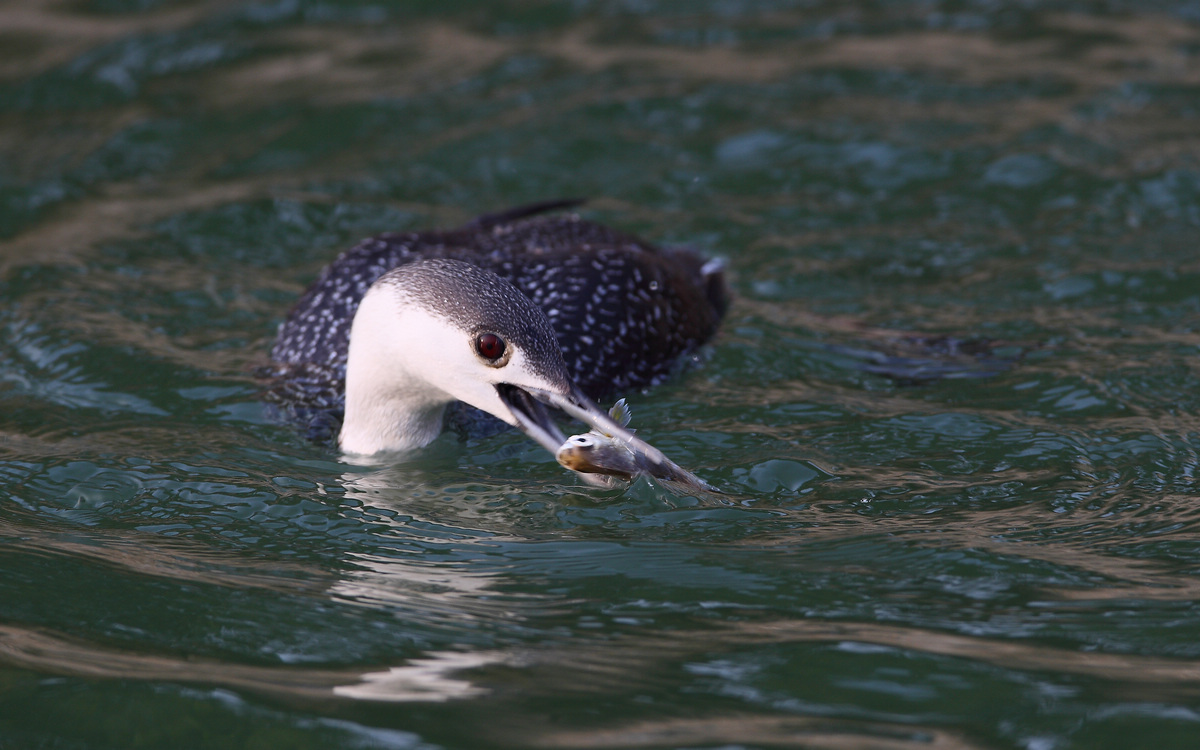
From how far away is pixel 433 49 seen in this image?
1060 cm

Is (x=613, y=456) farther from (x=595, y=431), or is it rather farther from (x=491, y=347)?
(x=491, y=347)

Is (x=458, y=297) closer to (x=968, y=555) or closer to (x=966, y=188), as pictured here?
(x=968, y=555)

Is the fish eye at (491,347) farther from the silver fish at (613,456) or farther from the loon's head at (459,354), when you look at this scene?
the silver fish at (613,456)

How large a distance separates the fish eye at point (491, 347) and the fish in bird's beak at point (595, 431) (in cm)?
12

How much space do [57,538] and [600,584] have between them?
1886 millimetres

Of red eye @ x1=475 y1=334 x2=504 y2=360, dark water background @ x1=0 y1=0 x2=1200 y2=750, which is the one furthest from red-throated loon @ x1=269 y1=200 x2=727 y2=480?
dark water background @ x1=0 y1=0 x2=1200 y2=750

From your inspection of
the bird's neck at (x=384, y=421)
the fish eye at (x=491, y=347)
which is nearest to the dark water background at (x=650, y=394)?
the bird's neck at (x=384, y=421)

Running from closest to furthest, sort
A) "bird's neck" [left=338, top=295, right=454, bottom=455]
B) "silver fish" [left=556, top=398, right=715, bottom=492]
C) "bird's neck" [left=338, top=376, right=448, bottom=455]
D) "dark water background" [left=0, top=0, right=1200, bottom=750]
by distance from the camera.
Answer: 1. "dark water background" [left=0, top=0, right=1200, bottom=750]
2. "silver fish" [left=556, top=398, right=715, bottom=492]
3. "bird's neck" [left=338, top=295, right=454, bottom=455]
4. "bird's neck" [left=338, top=376, right=448, bottom=455]

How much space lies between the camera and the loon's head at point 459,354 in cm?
461

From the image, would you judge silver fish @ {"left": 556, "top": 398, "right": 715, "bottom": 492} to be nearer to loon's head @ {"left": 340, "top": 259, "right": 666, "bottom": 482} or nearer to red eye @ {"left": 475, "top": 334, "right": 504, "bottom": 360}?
loon's head @ {"left": 340, "top": 259, "right": 666, "bottom": 482}

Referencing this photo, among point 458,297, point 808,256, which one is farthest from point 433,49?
point 458,297

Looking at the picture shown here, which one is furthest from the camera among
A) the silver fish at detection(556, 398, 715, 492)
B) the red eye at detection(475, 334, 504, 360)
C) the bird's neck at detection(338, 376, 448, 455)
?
the bird's neck at detection(338, 376, 448, 455)

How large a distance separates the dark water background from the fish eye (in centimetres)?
56

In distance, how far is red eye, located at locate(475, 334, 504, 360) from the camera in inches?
181
